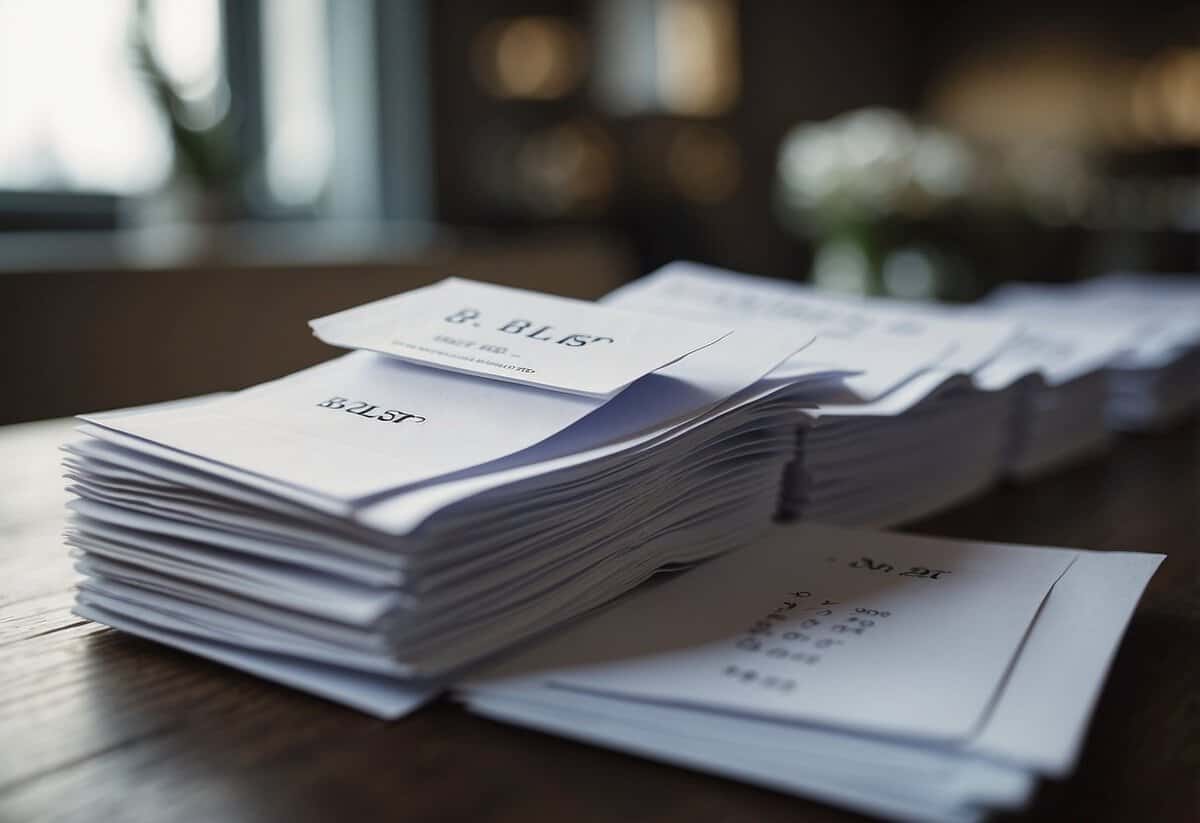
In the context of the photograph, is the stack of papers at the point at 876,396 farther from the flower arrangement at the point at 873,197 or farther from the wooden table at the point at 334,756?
the flower arrangement at the point at 873,197

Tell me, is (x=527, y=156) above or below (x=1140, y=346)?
above

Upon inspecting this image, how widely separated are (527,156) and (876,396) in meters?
4.89

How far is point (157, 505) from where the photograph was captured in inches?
16.6

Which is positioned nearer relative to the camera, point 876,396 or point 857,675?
point 857,675

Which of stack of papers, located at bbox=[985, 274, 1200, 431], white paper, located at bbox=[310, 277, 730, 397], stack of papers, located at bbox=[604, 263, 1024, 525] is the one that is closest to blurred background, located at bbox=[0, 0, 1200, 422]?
stack of papers, located at bbox=[985, 274, 1200, 431]

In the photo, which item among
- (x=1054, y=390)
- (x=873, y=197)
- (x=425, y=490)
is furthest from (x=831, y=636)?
(x=873, y=197)

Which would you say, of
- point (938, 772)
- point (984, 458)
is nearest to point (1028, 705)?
point (938, 772)

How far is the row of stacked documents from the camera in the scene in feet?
1.17

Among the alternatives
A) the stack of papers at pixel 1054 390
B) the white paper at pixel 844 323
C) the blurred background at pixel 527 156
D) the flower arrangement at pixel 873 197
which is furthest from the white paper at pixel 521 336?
the flower arrangement at pixel 873 197

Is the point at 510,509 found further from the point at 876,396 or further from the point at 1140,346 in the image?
the point at 1140,346

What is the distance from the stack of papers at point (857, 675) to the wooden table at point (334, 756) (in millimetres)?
11

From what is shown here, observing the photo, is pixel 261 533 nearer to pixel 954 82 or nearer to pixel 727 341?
pixel 727 341

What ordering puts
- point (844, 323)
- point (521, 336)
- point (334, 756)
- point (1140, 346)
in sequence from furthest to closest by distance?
1. point (1140, 346)
2. point (844, 323)
3. point (521, 336)
4. point (334, 756)

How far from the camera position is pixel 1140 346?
1.05m
